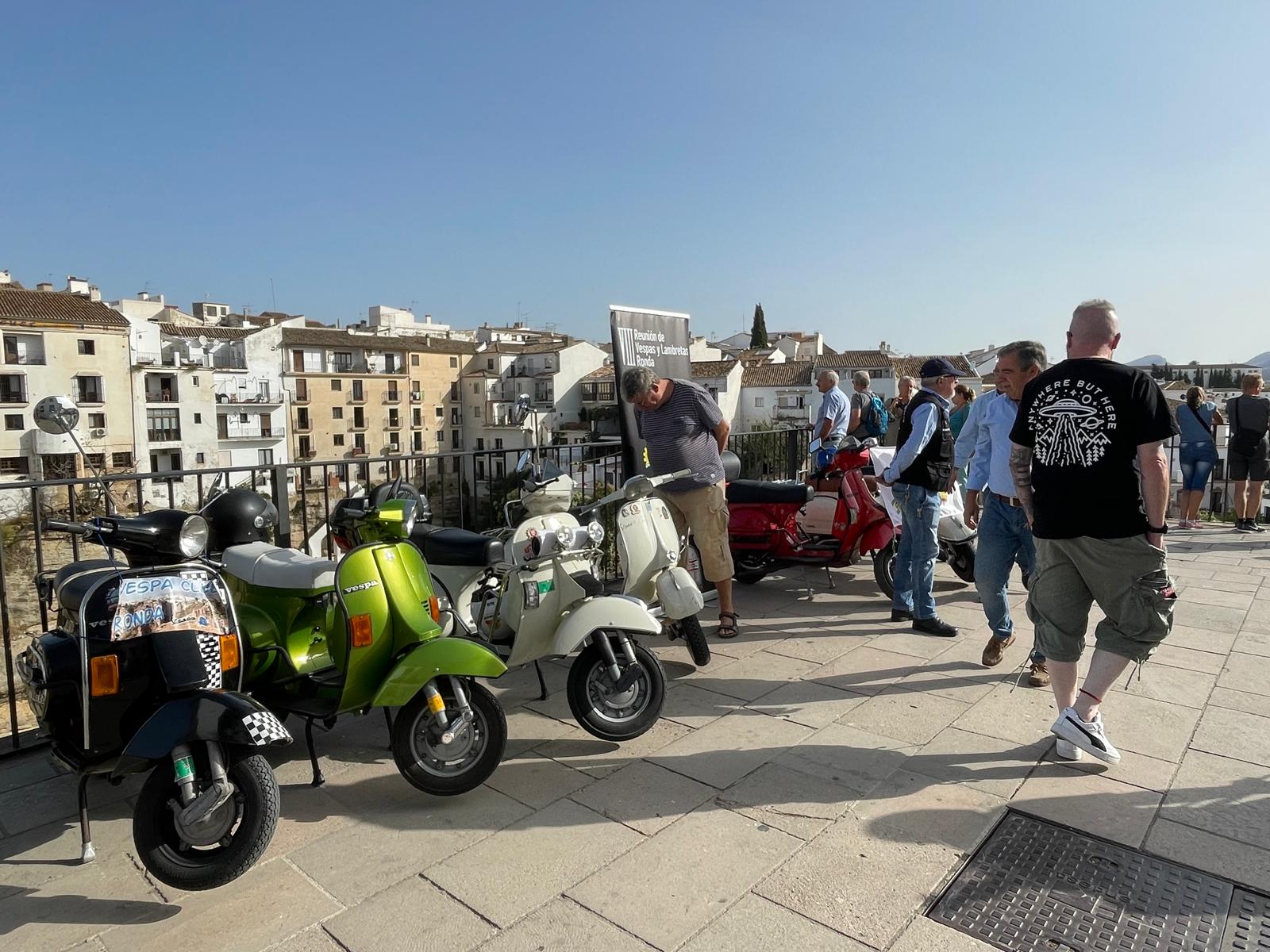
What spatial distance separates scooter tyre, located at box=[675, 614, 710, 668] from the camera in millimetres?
4352

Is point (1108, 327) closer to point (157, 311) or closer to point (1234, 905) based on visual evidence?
point (1234, 905)

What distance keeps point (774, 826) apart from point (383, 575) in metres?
1.76

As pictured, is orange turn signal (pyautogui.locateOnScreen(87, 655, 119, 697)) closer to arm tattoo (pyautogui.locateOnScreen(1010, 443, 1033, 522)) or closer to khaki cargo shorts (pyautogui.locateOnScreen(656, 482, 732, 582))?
khaki cargo shorts (pyautogui.locateOnScreen(656, 482, 732, 582))

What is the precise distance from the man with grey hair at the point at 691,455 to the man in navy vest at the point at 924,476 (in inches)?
42.5

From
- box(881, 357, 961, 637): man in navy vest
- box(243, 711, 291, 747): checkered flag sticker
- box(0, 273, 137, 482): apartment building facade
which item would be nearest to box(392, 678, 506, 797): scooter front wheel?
box(243, 711, 291, 747): checkered flag sticker

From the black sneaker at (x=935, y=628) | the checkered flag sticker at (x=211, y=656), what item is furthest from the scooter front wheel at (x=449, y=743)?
the black sneaker at (x=935, y=628)

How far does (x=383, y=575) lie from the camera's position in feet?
10.6

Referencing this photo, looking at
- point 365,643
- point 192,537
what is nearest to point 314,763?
point 365,643

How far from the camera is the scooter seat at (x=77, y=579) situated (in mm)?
2760

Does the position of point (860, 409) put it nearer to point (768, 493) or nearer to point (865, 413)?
point (865, 413)

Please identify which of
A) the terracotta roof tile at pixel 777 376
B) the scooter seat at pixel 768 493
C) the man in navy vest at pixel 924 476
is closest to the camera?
the man in navy vest at pixel 924 476

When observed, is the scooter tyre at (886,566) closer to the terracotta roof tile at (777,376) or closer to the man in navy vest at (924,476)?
the man in navy vest at (924,476)

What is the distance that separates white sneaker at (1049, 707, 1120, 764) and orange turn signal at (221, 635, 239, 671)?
3182 mm

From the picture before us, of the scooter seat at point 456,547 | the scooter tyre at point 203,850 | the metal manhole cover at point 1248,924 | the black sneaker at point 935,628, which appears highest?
the scooter seat at point 456,547
